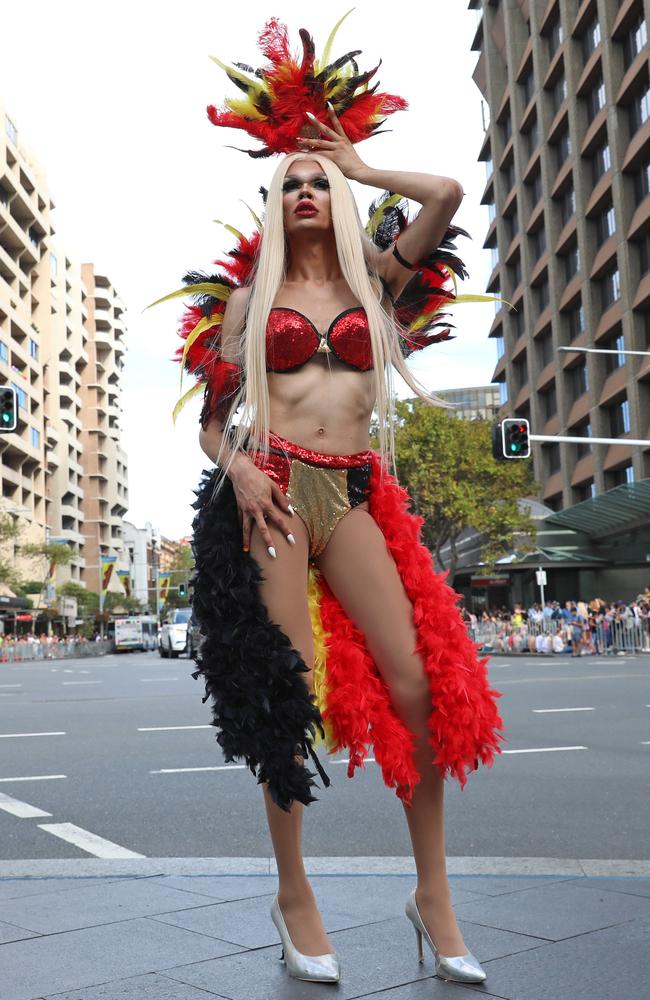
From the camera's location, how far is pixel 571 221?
5047cm

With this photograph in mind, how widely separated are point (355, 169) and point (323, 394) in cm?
74

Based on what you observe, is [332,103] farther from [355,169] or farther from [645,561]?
[645,561]

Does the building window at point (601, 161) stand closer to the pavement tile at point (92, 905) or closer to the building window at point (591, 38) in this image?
the building window at point (591, 38)

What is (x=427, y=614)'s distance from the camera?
10.1 ft

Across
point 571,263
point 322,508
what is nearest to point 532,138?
point 571,263

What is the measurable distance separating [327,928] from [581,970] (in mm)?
825

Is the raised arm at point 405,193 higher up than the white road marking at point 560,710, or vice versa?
the raised arm at point 405,193

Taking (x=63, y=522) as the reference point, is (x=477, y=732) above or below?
below

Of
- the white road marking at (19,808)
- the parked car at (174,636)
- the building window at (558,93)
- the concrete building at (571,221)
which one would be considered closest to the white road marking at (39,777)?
the white road marking at (19,808)

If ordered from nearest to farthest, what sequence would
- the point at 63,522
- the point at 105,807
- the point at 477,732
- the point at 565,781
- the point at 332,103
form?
1. the point at 477,732
2. the point at 332,103
3. the point at 105,807
4. the point at 565,781
5. the point at 63,522

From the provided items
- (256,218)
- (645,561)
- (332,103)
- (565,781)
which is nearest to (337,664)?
(256,218)

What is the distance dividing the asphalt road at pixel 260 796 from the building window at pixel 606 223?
38.0 metres

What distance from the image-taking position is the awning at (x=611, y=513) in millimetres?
33969

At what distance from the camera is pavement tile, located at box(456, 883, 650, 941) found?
3.17m
